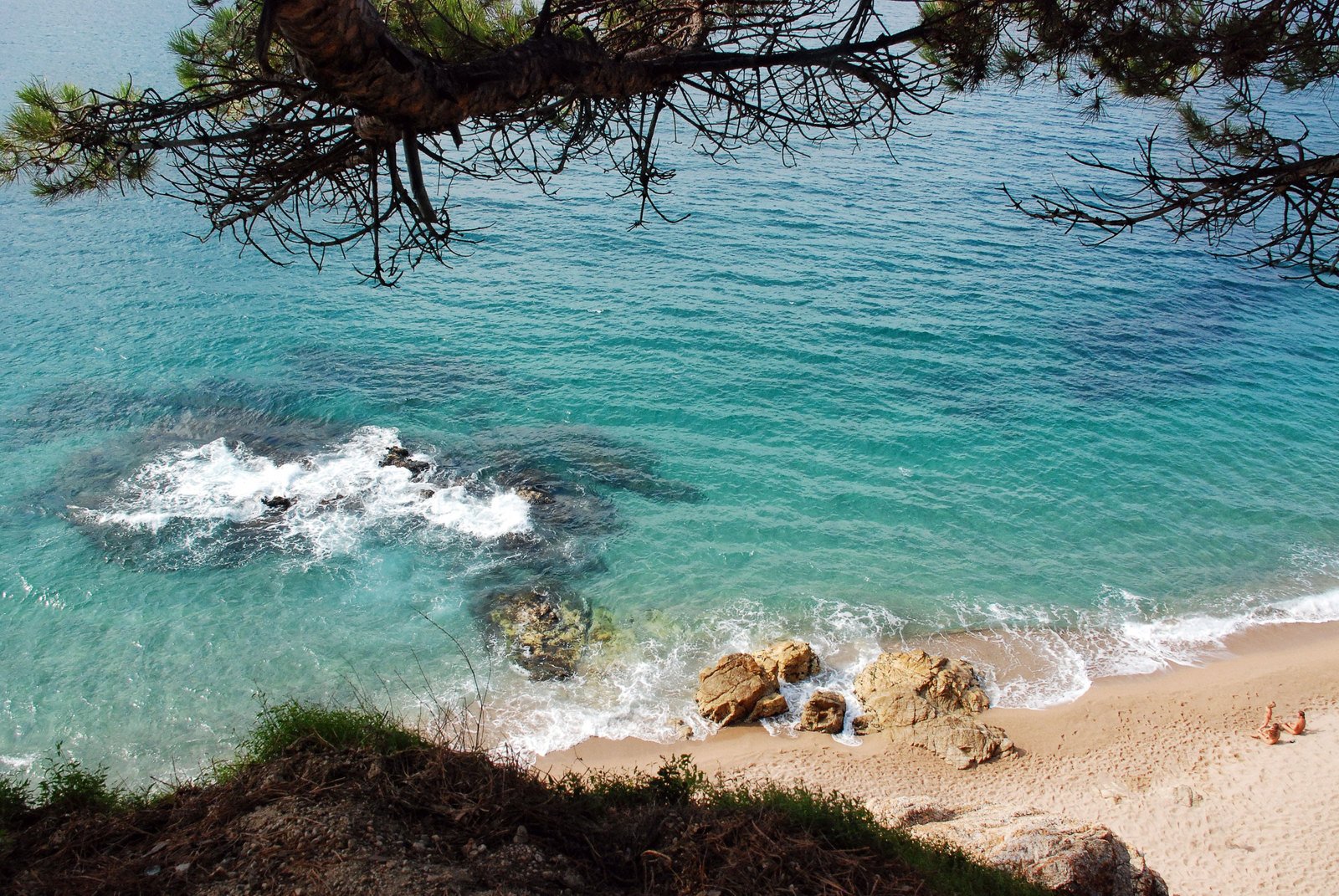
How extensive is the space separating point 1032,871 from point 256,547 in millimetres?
18035

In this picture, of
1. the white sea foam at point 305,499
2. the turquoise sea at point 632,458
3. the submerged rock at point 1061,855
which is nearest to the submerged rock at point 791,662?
the turquoise sea at point 632,458

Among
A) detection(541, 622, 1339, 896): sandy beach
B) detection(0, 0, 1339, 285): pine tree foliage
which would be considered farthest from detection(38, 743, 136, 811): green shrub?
detection(541, 622, 1339, 896): sandy beach

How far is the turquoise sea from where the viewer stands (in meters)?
18.0

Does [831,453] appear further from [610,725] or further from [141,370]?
[141,370]

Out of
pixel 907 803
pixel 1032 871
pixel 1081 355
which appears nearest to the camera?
pixel 1032 871

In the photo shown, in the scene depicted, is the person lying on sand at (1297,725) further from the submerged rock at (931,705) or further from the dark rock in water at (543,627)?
the dark rock in water at (543,627)

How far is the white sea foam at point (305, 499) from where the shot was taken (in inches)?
819

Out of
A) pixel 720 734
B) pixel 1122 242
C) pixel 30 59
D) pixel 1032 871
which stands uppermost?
pixel 30 59

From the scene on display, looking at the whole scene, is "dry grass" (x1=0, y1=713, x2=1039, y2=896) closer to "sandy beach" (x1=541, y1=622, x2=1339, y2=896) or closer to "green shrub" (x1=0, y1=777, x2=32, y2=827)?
"green shrub" (x1=0, y1=777, x2=32, y2=827)

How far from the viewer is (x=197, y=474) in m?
22.3

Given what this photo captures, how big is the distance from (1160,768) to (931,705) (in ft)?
14.5

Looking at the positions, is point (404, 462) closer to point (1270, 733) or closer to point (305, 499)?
point (305, 499)

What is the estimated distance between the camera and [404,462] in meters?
23.1

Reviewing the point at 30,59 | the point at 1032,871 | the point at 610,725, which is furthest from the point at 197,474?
the point at 30,59
